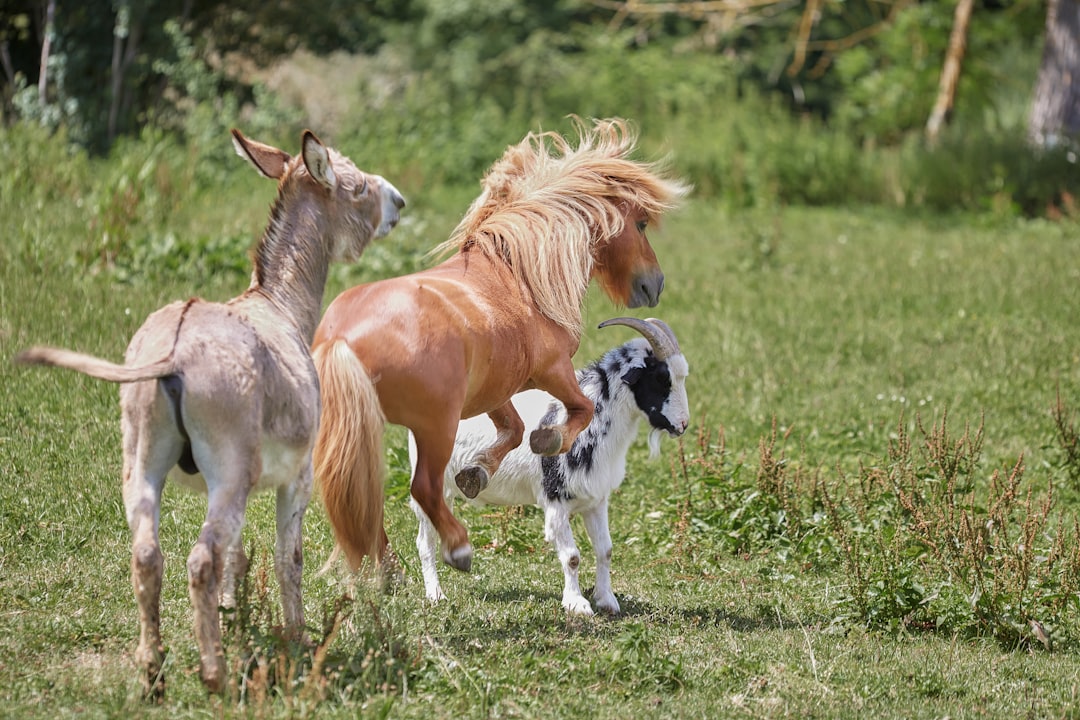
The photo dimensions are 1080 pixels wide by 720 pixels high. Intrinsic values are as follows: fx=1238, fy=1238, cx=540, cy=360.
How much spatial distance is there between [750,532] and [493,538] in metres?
1.59

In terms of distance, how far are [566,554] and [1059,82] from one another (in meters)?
15.2

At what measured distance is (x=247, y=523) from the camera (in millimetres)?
7102

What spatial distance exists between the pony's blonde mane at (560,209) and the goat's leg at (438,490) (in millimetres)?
939

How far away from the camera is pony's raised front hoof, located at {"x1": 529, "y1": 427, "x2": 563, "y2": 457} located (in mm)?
5914

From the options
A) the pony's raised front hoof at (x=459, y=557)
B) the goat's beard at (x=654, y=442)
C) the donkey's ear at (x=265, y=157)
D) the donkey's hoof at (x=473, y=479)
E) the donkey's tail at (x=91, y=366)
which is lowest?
the pony's raised front hoof at (x=459, y=557)

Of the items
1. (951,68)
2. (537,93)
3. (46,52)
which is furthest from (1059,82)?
(46,52)

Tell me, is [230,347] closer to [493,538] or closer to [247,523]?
[247,523]

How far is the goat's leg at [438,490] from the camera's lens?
527 centimetres

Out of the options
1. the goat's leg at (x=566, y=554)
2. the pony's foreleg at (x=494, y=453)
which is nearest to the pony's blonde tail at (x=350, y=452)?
the pony's foreleg at (x=494, y=453)

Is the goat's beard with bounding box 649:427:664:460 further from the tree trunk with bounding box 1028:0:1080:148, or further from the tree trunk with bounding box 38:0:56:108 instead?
the tree trunk with bounding box 1028:0:1080:148

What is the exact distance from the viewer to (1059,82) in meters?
18.4

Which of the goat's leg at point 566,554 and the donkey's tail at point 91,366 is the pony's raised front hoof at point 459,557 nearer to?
the goat's leg at point 566,554

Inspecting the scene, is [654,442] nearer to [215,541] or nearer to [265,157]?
[265,157]

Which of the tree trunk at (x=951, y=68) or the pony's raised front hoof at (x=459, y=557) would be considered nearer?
the pony's raised front hoof at (x=459, y=557)
